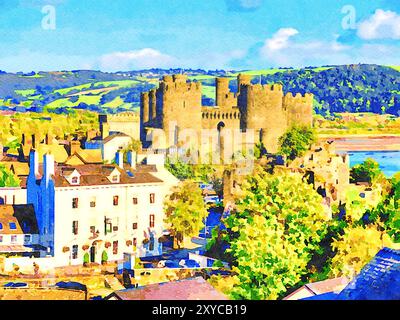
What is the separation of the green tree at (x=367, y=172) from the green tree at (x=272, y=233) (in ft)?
2.39

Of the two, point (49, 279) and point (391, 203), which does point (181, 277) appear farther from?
point (391, 203)

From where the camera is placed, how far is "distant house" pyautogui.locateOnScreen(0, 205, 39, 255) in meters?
10.5

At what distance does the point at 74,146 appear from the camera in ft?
36.8

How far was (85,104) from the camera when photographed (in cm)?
1140

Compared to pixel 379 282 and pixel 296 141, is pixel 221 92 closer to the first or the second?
pixel 296 141

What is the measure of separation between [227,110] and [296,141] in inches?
33.4

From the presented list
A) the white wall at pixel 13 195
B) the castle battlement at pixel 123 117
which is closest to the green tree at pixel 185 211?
the castle battlement at pixel 123 117

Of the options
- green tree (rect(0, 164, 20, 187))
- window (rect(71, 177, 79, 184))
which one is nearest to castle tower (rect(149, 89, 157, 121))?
window (rect(71, 177, 79, 184))

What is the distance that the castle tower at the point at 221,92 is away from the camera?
11.9m

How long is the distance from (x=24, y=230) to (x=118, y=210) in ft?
3.10

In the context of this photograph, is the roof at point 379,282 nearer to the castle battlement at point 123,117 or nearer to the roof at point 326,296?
the roof at point 326,296

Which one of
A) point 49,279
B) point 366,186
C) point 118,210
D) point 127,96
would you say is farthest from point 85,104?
point 366,186

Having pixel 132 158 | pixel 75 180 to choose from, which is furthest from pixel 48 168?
pixel 132 158

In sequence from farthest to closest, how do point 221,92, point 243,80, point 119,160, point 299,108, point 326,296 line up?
point 221,92, point 299,108, point 243,80, point 119,160, point 326,296
